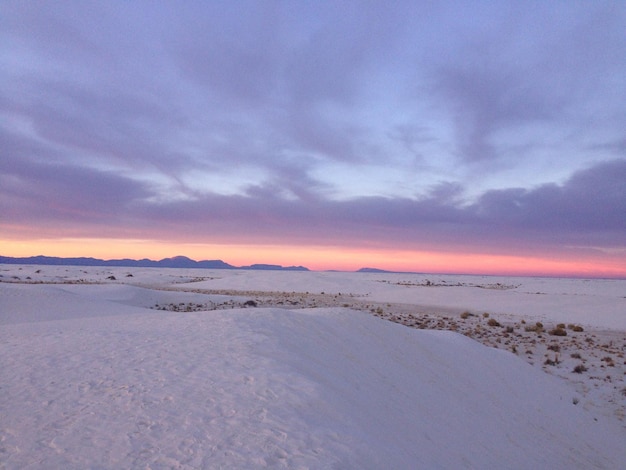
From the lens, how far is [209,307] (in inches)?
1197

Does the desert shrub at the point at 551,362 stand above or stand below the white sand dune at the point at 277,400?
below

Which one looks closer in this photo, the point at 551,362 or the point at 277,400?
the point at 277,400

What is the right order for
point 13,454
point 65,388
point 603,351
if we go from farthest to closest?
point 603,351, point 65,388, point 13,454

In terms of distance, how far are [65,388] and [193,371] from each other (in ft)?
6.10

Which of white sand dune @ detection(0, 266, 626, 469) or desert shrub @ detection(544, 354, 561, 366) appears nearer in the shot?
white sand dune @ detection(0, 266, 626, 469)

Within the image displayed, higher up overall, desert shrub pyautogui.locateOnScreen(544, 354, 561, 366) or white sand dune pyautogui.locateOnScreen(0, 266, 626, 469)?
white sand dune pyautogui.locateOnScreen(0, 266, 626, 469)

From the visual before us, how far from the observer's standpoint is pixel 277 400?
→ 6.16 metres

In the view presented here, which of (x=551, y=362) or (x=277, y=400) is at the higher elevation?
(x=277, y=400)

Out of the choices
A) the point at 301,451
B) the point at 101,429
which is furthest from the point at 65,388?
the point at 301,451

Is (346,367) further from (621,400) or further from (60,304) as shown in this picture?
(60,304)

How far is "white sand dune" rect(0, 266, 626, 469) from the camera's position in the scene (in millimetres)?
4973

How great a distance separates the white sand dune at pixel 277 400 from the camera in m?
4.97

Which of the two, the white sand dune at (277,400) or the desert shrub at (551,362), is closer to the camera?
the white sand dune at (277,400)

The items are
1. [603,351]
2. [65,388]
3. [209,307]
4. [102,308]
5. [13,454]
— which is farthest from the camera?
[209,307]
